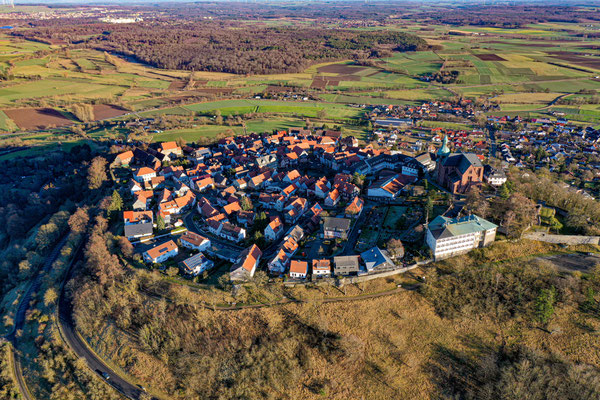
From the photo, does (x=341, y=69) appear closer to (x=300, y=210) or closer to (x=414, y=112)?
(x=414, y=112)

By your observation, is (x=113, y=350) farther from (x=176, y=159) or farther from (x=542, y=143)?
(x=542, y=143)

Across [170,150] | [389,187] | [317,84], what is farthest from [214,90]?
[389,187]

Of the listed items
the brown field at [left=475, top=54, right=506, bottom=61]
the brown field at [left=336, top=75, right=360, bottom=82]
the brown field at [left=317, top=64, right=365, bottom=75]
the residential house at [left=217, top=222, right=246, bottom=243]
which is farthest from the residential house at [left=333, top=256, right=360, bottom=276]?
the brown field at [left=475, top=54, right=506, bottom=61]

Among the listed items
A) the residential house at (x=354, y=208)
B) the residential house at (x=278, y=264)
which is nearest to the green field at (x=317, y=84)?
the residential house at (x=354, y=208)

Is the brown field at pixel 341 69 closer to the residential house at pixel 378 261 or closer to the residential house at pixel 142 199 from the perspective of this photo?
the residential house at pixel 142 199

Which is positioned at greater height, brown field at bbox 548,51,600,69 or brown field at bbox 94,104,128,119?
brown field at bbox 548,51,600,69

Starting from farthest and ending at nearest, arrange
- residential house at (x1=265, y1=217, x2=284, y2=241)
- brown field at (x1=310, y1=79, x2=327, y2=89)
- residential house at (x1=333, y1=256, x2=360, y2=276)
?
1. brown field at (x1=310, y1=79, x2=327, y2=89)
2. residential house at (x1=265, y1=217, x2=284, y2=241)
3. residential house at (x1=333, y1=256, x2=360, y2=276)

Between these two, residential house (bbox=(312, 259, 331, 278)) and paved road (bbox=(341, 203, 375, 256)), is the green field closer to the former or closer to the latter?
paved road (bbox=(341, 203, 375, 256))
